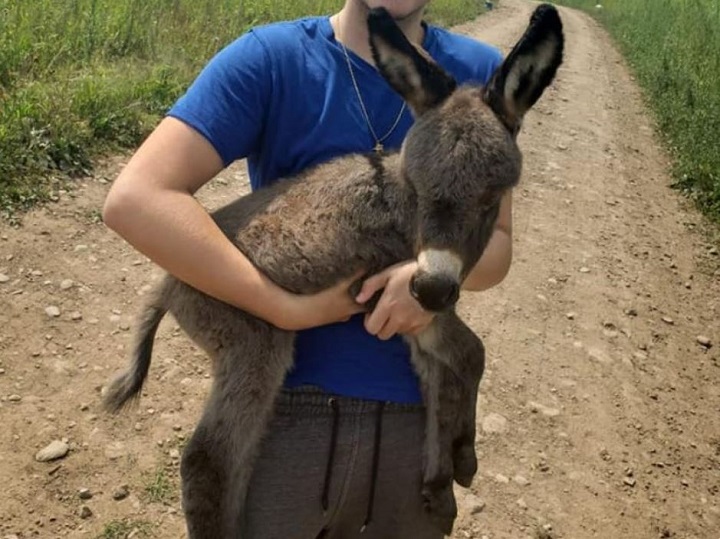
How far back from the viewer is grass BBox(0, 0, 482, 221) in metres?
5.80

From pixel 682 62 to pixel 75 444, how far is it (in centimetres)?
1291

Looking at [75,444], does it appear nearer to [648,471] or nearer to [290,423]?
[290,423]

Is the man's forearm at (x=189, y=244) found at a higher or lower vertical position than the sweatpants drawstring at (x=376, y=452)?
higher

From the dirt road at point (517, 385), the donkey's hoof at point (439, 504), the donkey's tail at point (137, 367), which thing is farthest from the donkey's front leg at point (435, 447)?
the dirt road at point (517, 385)

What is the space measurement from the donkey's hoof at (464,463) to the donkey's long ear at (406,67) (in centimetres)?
121

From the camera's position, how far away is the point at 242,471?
2.39m

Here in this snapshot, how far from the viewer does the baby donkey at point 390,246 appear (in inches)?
89.8

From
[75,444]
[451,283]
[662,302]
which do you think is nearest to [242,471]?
[451,283]

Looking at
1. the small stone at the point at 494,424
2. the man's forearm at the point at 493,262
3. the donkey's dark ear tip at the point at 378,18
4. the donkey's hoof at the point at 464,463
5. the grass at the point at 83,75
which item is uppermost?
the donkey's dark ear tip at the point at 378,18

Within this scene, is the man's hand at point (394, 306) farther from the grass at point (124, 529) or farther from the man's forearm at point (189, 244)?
the grass at point (124, 529)

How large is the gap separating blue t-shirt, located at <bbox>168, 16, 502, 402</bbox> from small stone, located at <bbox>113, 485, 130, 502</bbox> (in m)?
A: 1.55

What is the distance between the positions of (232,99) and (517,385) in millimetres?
3143

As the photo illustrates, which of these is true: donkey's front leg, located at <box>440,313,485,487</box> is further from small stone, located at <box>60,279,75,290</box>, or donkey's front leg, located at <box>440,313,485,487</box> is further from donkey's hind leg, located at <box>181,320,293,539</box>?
small stone, located at <box>60,279,75,290</box>

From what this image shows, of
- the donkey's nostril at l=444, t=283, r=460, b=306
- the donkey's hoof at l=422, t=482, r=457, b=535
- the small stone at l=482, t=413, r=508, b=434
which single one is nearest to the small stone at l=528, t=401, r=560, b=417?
the small stone at l=482, t=413, r=508, b=434
